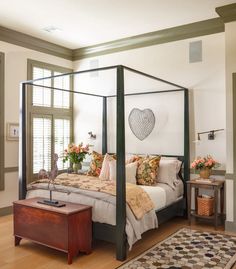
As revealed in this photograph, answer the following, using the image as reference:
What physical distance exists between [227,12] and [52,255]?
3822 millimetres

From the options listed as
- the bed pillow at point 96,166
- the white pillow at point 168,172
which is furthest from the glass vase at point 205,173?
the bed pillow at point 96,166

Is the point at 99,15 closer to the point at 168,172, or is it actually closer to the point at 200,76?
the point at 200,76

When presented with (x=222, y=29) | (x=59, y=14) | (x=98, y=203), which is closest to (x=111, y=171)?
(x=98, y=203)

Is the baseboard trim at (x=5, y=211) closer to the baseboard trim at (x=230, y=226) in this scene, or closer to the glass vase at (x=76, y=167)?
the glass vase at (x=76, y=167)

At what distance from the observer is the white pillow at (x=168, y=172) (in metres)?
4.49

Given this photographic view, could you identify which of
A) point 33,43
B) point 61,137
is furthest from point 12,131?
point 33,43

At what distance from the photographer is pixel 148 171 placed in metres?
4.40

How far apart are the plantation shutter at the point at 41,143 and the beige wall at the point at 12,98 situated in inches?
14.4

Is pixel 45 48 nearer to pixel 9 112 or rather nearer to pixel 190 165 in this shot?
pixel 9 112

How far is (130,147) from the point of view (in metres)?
5.45

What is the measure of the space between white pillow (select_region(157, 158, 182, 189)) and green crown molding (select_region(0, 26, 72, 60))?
120 inches

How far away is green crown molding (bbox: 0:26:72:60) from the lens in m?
4.98

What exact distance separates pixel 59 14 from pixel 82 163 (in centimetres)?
284

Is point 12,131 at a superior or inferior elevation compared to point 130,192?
superior
